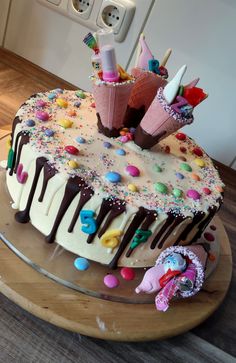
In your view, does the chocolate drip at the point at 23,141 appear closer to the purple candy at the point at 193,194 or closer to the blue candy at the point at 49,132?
the blue candy at the point at 49,132

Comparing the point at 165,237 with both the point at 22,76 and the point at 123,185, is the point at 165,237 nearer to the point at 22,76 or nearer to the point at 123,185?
the point at 123,185

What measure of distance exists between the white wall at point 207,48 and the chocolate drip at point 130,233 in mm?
641

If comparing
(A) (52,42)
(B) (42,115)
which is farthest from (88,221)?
(A) (52,42)

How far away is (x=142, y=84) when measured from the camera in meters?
0.76

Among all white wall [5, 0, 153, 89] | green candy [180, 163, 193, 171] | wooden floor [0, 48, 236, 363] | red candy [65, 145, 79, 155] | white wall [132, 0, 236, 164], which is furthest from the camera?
white wall [5, 0, 153, 89]

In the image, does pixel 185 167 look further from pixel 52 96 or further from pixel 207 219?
pixel 52 96

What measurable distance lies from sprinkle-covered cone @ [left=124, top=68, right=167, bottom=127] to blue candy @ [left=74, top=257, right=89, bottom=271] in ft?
0.97

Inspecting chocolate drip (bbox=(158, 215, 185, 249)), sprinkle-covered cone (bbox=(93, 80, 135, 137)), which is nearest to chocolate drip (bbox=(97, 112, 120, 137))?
Result: sprinkle-covered cone (bbox=(93, 80, 135, 137))

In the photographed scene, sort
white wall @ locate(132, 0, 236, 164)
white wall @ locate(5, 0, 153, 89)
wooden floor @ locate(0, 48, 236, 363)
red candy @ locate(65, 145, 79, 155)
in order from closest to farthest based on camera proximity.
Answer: wooden floor @ locate(0, 48, 236, 363), red candy @ locate(65, 145, 79, 155), white wall @ locate(132, 0, 236, 164), white wall @ locate(5, 0, 153, 89)

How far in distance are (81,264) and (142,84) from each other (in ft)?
1.16

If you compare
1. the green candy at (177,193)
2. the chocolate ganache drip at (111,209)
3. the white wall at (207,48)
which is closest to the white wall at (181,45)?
the white wall at (207,48)

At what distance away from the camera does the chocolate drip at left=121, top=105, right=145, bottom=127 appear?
0.81 m

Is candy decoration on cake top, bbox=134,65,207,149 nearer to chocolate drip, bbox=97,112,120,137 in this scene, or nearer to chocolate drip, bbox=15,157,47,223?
chocolate drip, bbox=97,112,120,137

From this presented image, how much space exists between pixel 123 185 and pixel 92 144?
112 millimetres
